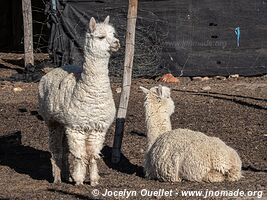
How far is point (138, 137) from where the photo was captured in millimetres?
10562

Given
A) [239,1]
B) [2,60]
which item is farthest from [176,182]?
[2,60]

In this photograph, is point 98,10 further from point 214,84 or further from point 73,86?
point 73,86

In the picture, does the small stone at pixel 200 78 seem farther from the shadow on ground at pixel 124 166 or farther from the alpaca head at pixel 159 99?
the alpaca head at pixel 159 99

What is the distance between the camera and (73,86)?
26.5 ft

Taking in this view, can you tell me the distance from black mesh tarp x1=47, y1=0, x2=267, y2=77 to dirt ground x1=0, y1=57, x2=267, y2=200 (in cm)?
37

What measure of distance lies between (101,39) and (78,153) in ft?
3.89

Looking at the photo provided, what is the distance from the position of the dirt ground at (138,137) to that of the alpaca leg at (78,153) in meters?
0.11

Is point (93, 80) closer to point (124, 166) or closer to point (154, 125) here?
point (154, 125)

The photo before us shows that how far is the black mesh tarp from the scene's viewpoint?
15.5m

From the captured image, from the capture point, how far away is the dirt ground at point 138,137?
25.4 feet

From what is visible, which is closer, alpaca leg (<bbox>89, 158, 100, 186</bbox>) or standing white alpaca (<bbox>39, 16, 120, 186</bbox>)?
standing white alpaca (<bbox>39, 16, 120, 186</bbox>)

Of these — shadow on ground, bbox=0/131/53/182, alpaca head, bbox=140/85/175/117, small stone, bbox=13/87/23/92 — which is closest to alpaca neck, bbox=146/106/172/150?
alpaca head, bbox=140/85/175/117

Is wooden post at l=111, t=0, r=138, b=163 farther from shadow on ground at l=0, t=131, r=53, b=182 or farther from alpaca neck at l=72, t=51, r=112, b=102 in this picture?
alpaca neck at l=72, t=51, r=112, b=102

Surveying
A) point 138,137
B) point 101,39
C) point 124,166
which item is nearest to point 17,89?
point 138,137
